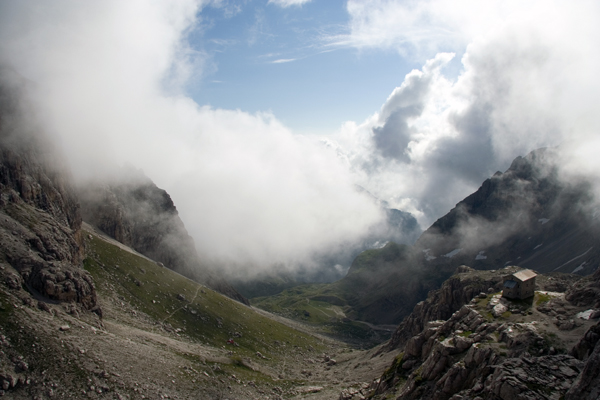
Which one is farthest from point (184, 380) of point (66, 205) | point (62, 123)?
point (62, 123)

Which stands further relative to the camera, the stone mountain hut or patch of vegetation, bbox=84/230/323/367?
patch of vegetation, bbox=84/230/323/367

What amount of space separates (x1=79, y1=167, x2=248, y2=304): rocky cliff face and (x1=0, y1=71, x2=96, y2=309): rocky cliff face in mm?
29257

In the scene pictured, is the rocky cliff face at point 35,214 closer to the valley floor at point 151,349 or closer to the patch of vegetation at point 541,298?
the valley floor at point 151,349

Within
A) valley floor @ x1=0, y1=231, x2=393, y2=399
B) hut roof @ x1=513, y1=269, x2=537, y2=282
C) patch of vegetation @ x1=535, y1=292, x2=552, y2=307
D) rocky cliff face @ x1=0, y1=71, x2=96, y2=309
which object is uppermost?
A: hut roof @ x1=513, y1=269, x2=537, y2=282

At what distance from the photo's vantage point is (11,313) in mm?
51844

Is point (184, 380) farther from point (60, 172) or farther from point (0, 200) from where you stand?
point (60, 172)

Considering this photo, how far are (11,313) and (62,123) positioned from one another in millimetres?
118704

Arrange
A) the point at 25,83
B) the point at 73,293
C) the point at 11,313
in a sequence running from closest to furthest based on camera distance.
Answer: the point at 11,313, the point at 73,293, the point at 25,83

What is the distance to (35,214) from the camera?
81.6 m

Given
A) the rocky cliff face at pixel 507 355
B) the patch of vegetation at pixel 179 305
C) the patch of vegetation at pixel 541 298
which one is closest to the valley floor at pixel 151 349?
the patch of vegetation at pixel 179 305

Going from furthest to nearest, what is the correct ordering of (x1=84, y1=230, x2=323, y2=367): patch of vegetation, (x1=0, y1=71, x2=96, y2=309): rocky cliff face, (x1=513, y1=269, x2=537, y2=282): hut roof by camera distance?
(x1=84, y1=230, x2=323, y2=367): patch of vegetation
(x1=0, y1=71, x2=96, y2=309): rocky cliff face
(x1=513, y1=269, x2=537, y2=282): hut roof

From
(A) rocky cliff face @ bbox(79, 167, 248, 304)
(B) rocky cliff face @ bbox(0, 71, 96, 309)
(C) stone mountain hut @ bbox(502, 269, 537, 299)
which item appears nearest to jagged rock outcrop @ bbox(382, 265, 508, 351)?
(C) stone mountain hut @ bbox(502, 269, 537, 299)

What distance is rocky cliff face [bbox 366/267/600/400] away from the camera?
105 ft

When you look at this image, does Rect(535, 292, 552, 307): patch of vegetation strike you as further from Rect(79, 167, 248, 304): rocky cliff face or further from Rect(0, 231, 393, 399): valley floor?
Rect(79, 167, 248, 304): rocky cliff face
